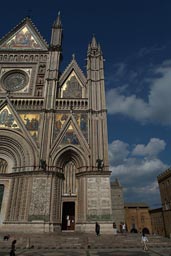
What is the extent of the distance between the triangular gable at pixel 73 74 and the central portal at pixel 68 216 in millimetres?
13870

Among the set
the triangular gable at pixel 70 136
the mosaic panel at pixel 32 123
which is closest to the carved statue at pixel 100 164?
the triangular gable at pixel 70 136

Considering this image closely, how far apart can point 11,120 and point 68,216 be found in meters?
11.4

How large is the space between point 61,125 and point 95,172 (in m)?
6.36

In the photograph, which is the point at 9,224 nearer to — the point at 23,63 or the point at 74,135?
the point at 74,135

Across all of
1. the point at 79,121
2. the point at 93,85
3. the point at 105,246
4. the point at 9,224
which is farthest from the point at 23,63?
the point at 105,246

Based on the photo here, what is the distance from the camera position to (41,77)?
26203mm

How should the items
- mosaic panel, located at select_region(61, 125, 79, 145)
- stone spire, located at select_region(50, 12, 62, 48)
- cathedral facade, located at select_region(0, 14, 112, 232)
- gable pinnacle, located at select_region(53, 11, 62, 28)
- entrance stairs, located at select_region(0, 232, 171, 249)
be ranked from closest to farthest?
1. entrance stairs, located at select_region(0, 232, 171, 249)
2. cathedral facade, located at select_region(0, 14, 112, 232)
3. mosaic panel, located at select_region(61, 125, 79, 145)
4. stone spire, located at select_region(50, 12, 62, 48)
5. gable pinnacle, located at select_region(53, 11, 62, 28)

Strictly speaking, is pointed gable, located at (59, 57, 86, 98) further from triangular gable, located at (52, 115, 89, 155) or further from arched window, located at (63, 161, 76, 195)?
arched window, located at (63, 161, 76, 195)

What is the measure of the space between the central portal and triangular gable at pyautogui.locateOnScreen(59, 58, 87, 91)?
45.5ft

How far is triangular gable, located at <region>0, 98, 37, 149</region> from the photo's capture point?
69.4ft

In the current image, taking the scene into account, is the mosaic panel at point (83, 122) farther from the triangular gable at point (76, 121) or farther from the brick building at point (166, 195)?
the brick building at point (166, 195)

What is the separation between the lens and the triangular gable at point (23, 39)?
28330 millimetres

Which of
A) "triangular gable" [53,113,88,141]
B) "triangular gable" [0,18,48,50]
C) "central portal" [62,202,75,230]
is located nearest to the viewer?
"central portal" [62,202,75,230]

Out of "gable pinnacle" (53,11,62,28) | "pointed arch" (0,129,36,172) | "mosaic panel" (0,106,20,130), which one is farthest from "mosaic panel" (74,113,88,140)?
"gable pinnacle" (53,11,62,28)
